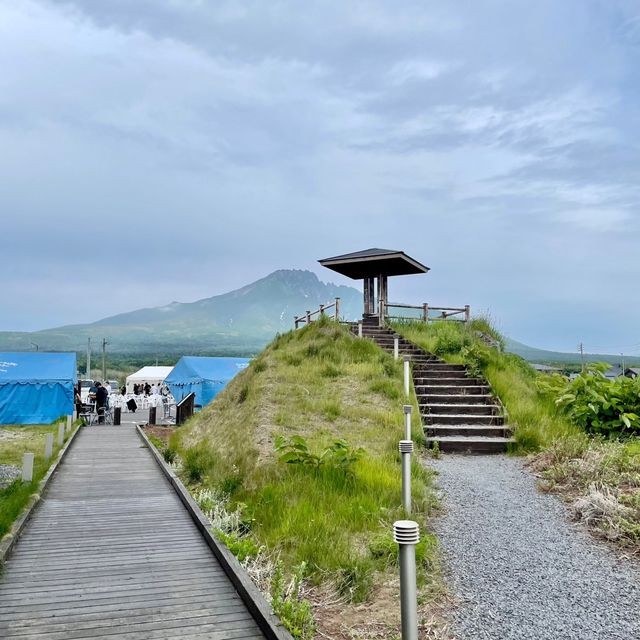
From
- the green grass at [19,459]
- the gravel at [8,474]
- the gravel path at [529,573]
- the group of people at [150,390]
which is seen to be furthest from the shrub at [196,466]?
the group of people at [150,390]

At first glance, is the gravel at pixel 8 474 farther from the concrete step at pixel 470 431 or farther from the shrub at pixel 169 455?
the concrete step at pixel 470 431

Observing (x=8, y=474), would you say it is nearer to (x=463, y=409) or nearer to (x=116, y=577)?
(x=116, y=577)

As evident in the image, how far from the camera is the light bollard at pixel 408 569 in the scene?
9.71 feet

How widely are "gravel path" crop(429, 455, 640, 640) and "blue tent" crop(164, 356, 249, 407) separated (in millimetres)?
21999

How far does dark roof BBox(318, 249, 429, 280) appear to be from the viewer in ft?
74.7

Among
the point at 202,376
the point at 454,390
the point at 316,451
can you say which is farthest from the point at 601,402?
the point at 202,376

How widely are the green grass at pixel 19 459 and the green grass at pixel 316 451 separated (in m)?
2.77

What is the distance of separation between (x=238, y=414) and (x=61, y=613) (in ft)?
27.5

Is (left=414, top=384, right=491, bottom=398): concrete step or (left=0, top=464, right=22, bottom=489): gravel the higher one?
(left=414, top=384, right=491, bottom=398): concrete step

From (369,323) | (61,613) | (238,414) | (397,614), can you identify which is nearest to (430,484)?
(397,614)

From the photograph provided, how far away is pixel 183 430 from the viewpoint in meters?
16.1

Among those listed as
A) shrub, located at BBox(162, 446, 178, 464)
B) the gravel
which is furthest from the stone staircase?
the gravel

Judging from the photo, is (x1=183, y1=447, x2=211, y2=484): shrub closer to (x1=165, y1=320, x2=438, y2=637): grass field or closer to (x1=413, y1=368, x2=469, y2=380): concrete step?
(x1=165, y1=320, x2=438, y2=637): grass field

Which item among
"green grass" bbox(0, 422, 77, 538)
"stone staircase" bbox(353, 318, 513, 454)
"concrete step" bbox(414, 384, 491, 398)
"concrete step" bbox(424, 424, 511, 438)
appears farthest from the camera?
"concrete step" bbox(414, 384, 491, 398)
